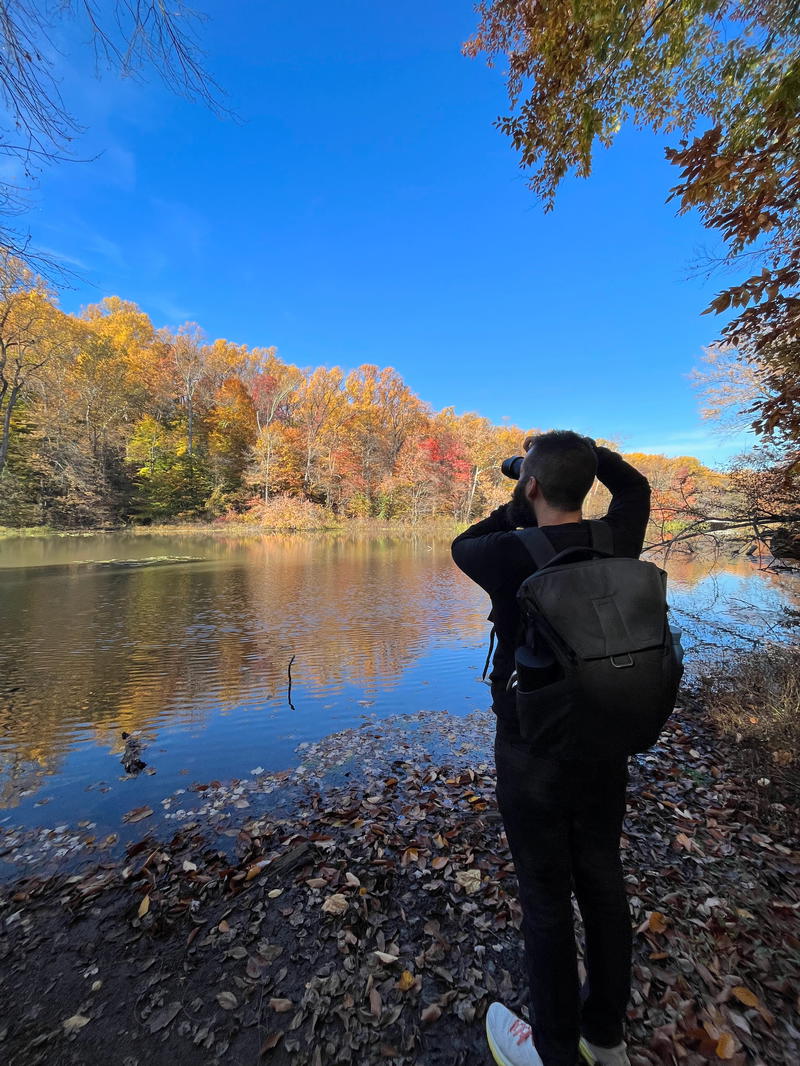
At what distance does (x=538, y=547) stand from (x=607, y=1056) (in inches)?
70.4

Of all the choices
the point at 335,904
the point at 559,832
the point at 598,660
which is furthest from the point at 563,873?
the point at 335,904

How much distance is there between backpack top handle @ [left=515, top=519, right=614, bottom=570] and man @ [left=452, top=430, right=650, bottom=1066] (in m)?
0.02

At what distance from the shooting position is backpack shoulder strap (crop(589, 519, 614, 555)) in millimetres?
1498

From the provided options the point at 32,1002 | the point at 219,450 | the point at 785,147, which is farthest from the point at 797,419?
the point at 219,450

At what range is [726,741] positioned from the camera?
4812 mm

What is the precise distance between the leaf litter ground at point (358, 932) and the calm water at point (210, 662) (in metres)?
1.13

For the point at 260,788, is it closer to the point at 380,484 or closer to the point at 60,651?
the point at 60,651

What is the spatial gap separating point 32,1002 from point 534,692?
2820mm

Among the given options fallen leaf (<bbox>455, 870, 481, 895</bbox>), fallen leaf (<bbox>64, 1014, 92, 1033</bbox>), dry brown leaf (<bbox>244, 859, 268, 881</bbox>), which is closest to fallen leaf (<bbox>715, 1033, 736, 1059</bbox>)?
fallen leaf (<bbox>455, 870, 481, 895</bbox>)

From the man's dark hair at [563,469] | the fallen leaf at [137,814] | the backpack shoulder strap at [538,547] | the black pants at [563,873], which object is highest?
the man's dark hair at [563,469]

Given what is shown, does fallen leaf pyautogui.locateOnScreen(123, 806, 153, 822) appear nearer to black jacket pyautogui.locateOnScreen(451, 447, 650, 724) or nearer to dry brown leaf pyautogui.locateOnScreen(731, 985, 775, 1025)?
black jacket pyautogui.locateOnScreen(451, 447, 650, 724)

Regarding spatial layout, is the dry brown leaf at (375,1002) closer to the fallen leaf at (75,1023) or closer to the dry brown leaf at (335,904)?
the dry brown leaf at (335,904)

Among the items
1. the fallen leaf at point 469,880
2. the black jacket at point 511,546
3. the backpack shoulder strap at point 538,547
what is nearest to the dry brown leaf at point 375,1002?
the fallen leaf at point 469,880

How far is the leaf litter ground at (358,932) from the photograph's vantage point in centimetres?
187
